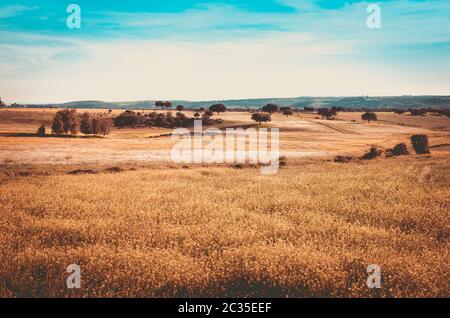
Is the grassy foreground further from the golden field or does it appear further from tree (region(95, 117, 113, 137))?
tree (region(95, 117, 113, 137))

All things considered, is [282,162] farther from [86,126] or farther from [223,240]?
[86,126]

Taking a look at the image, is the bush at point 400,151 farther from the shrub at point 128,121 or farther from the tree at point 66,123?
the shrub at point 128,121

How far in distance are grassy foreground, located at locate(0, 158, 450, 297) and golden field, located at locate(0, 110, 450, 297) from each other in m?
0.04

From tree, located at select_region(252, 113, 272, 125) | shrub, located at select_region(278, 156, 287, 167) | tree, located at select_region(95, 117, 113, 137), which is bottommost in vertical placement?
shrub, located at select_region(278, 156, 287, 167)

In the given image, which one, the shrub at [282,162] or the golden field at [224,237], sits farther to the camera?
the shrub at [282,162]

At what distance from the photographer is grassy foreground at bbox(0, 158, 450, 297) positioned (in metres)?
8.19

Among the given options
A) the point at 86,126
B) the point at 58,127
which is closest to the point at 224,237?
the point at 86,126

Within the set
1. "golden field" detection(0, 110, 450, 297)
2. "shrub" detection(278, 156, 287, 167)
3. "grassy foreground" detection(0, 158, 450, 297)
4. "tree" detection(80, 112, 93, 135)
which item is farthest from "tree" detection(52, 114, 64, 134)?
"grassy foreground" detection(0, 158, 450, 297)

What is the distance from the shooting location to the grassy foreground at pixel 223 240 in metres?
8.19

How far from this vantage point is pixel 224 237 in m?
11.1

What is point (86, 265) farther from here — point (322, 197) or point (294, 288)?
point (322, 197)

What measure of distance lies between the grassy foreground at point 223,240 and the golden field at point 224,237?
0.04 metres

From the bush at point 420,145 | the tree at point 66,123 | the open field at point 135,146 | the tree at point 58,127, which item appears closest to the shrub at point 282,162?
the open field at point 135,146
